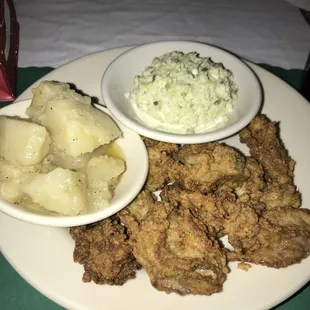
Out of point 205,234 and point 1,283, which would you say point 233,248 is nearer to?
point 205,234

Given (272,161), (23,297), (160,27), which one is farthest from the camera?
(160,27)

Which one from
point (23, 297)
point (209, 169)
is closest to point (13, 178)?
point (23, 297)

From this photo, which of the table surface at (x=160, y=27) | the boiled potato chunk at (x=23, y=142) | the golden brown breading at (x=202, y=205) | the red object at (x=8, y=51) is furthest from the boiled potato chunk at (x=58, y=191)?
the table surface at (x=160, y=27)

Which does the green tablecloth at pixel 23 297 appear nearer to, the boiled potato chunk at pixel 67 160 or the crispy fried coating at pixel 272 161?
the crispy fried coating at pixel 272 161

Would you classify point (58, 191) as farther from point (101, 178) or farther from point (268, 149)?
point (268, 149)

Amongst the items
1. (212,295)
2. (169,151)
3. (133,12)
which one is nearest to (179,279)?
(212,295)

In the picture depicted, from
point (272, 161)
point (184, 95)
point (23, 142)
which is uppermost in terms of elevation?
point (184, 95)

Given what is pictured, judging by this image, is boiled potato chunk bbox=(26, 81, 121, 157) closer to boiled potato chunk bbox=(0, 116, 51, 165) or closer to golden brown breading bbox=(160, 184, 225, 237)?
boiled potato chunk bbox=(0, 116, 51, 165)
